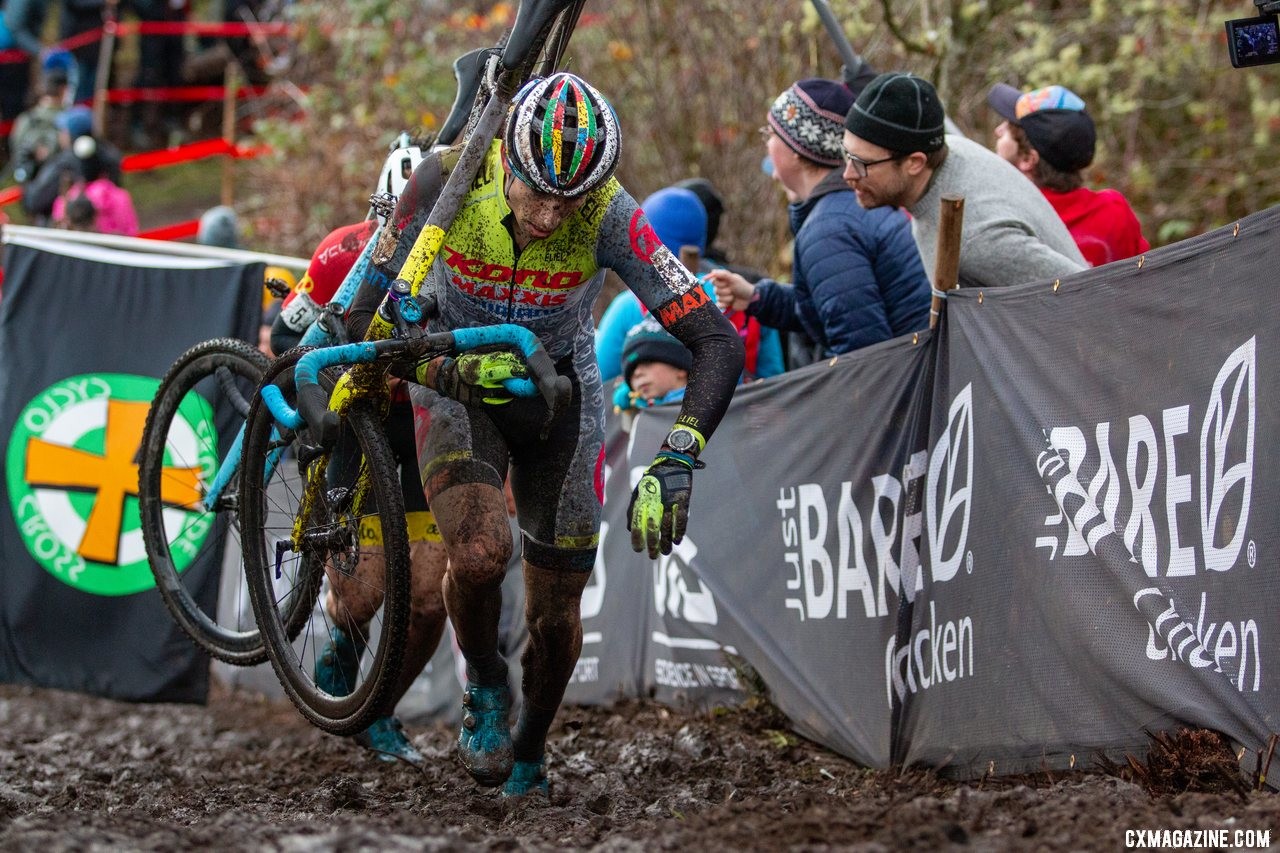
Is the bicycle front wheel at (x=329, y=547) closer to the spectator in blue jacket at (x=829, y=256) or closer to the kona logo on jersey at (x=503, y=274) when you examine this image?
the kona logo on jersey at (x=503, y=274)

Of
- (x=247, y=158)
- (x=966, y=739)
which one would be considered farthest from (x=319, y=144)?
(x=966, y=739)

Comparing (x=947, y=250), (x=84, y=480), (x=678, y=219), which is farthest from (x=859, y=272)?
→ (x=84, y=480)

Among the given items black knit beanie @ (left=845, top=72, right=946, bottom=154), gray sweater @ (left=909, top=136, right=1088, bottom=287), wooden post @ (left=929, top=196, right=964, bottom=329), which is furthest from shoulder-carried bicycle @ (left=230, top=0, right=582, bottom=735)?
gray sweater @ (left=909, top=136, right=1088, bottom=287)

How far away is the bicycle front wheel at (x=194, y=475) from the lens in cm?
586

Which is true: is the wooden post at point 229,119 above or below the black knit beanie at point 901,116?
above

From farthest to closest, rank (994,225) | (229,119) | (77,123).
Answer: (229,119) → (77,123) → (994,225)

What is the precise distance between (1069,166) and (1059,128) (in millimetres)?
173

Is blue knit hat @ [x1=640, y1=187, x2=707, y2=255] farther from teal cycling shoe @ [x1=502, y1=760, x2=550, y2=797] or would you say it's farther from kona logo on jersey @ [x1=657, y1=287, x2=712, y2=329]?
teal cycling shoe @ [x1=502, y1=760, x2=550, y2=797]

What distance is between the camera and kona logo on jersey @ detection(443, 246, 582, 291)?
503 centimetres

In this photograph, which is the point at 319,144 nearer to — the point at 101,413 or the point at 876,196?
the point at 101,413

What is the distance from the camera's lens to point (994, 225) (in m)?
5.63

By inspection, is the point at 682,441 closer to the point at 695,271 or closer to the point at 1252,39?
the point at 1252,39

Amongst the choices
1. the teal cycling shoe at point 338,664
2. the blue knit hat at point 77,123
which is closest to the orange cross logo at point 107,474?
the teal cycling shoe at point 338,664

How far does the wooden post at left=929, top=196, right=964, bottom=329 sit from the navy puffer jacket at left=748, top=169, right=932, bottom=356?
2.43 feet
